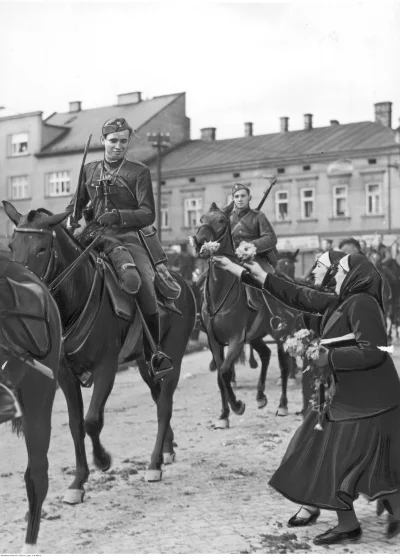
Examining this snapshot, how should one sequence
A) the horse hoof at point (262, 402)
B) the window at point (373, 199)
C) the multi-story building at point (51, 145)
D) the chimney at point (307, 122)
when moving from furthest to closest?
the chimney at point (307, 122), the window at point (373, 199), the multi-story building at point (51, 145), the horse hoof at point (262, 402)

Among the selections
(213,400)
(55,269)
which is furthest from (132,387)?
(55,269)

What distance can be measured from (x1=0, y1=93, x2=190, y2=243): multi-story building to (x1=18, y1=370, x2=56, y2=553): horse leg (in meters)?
8.91

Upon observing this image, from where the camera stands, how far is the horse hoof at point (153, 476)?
287 inches

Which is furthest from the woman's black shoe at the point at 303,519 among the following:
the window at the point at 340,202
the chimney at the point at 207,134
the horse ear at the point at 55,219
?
the chimney at the point at 207,134

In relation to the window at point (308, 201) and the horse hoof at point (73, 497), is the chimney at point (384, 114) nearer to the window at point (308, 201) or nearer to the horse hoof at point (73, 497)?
the window at point (308, 201)

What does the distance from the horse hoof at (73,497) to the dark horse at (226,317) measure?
3357 mm

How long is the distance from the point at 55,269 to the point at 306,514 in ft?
8.11

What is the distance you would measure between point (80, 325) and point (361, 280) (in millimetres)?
2322

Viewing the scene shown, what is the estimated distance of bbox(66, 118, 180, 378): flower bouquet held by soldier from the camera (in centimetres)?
695

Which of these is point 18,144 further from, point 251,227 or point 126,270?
point 126,270

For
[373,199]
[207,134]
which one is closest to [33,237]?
[373,199]

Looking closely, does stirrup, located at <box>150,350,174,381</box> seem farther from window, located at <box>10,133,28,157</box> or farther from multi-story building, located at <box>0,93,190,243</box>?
window, located at <box>10,133,28,157</box>

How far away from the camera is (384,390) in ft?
17.8

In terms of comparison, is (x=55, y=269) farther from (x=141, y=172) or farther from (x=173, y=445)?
(x=173, y=445)
